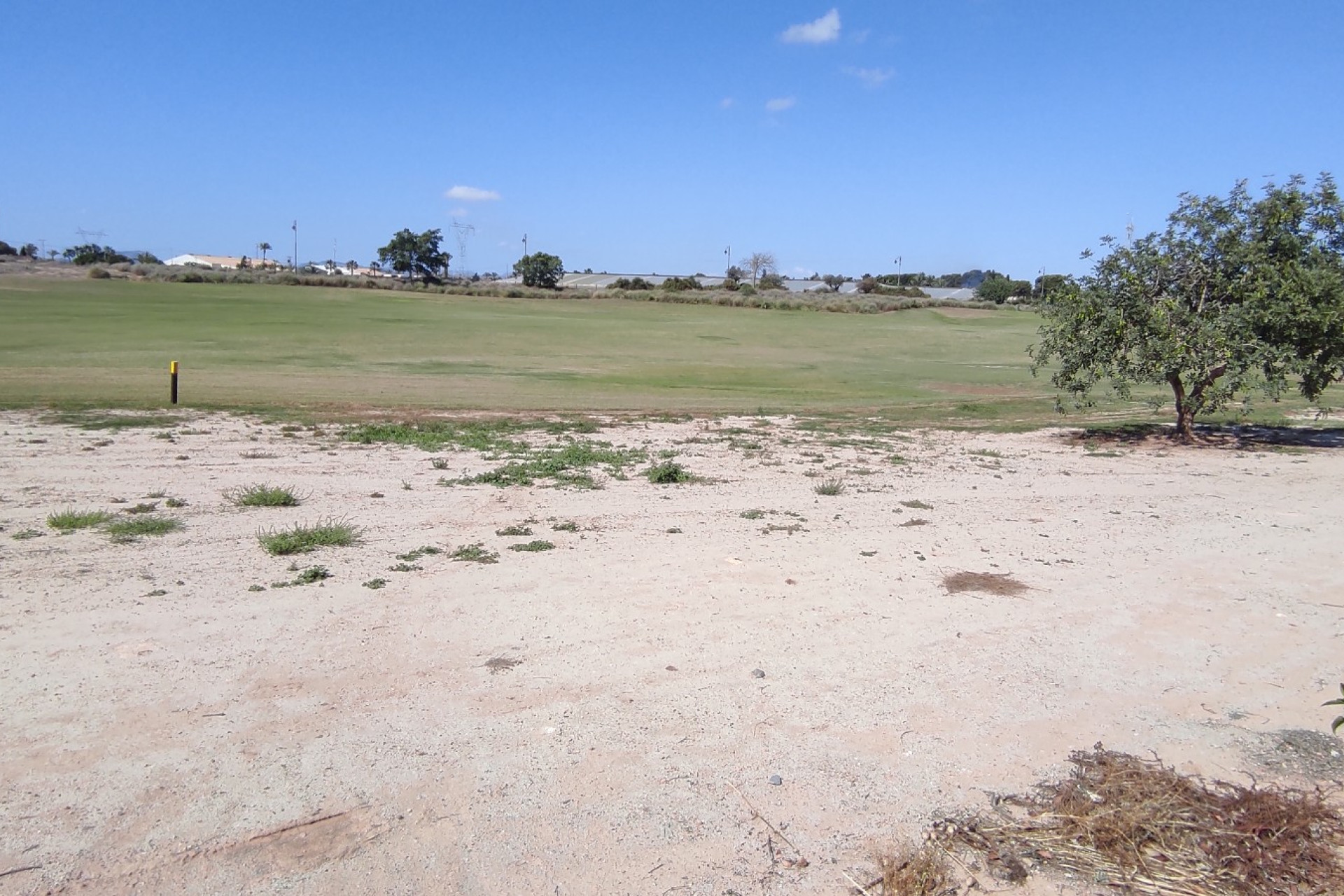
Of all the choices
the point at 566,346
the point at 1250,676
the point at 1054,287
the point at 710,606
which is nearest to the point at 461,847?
the point at 710,606

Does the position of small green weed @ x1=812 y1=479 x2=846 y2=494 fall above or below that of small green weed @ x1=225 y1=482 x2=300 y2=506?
above

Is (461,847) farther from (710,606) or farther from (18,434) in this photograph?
(18,434)

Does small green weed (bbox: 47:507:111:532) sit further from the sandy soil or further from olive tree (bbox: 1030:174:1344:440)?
olive tree (bbox: 1030:174:1344:440)

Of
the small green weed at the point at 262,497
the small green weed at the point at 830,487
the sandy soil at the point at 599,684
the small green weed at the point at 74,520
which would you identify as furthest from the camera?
the small green weed at the point at 830,487

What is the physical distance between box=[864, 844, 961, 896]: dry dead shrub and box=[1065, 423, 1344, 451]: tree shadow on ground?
16559 mm

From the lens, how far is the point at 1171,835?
4.54 m

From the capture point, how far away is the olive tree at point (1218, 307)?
1762cm

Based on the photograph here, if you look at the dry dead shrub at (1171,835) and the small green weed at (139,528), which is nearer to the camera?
the dry dead shrub at (1171,835)

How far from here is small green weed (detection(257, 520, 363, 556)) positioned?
8711 mm

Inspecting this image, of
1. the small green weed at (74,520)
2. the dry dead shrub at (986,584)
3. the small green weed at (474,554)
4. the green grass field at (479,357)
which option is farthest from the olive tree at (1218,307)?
the small green weed at (74,520)

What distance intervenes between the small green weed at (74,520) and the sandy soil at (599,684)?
298 millimetres

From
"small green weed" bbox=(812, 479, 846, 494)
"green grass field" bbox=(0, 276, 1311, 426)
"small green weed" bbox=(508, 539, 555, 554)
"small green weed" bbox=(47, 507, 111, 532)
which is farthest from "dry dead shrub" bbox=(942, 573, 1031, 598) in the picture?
"green grass field" bbox=(0, 276, 1311, 426)

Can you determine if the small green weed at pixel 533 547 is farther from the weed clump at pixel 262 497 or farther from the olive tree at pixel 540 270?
the olive tree at pixel 540 270

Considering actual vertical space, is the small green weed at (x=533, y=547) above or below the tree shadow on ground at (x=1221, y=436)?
below
